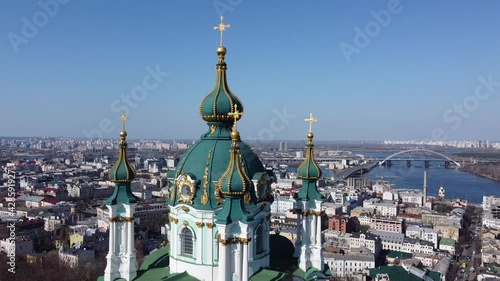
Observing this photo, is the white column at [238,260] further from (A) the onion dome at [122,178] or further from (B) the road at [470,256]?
A: (B) the road at [470,256]

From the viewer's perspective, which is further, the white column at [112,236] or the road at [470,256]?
the road at [470,256]

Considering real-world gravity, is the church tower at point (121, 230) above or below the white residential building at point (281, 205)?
above

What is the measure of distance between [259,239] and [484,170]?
321 feet

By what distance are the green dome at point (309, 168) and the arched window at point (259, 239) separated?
156 cm

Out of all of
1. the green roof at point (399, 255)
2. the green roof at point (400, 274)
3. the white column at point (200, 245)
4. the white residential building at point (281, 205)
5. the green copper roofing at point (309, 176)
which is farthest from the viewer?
the white residential building at point (281, 205)

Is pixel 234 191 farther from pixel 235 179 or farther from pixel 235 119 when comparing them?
pixel 235 119

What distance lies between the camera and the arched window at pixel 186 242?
25.8 feet

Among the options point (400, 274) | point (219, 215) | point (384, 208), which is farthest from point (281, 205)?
point (219, 215)

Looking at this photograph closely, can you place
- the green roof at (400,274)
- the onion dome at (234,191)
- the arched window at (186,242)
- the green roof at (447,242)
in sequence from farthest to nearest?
the green roof at (447,242) → the green roof at (400,274) → the arched window at (186,242) → the onion dome at (234,191)

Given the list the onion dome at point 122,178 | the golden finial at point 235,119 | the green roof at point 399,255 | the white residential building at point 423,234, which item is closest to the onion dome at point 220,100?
the golden finial at point 235,119

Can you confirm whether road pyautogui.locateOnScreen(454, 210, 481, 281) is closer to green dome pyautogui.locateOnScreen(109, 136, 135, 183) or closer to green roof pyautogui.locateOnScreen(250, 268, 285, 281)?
green roof pyautogui.locateOnScreen(250, 268, 285, 281)

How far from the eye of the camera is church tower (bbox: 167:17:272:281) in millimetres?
6918

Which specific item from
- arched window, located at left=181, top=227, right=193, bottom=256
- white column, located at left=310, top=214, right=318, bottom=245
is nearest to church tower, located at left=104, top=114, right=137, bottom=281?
arched window, located at left=181, top=227, right=193, bottom=256

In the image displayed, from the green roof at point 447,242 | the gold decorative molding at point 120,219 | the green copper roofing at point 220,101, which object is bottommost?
the green roof at point 447,242
